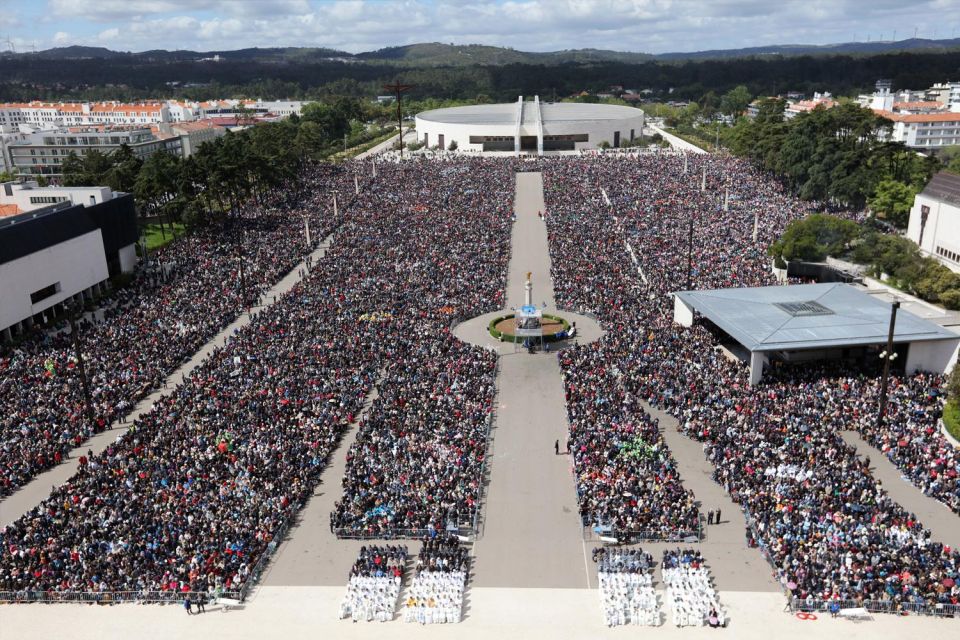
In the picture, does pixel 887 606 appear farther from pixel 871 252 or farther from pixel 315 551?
pixel 871 252

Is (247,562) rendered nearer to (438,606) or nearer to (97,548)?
(97,548)

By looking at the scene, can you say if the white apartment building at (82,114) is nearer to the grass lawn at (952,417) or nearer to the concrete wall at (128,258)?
the concrete wall at (128,258)

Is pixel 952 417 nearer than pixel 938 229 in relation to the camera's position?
Yes

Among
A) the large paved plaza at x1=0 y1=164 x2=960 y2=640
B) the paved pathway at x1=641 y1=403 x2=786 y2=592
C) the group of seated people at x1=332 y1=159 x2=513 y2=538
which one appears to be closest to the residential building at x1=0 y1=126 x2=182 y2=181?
the group of seated people at x1=332 y1=159 x2=513 y2=538

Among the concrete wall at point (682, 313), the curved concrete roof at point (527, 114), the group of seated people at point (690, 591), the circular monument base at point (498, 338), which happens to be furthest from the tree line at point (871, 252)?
the curved concrete roof at point (527, 114)

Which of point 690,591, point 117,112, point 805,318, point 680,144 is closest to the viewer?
point 690,591

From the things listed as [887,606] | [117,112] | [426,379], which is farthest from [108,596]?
[117,112]
